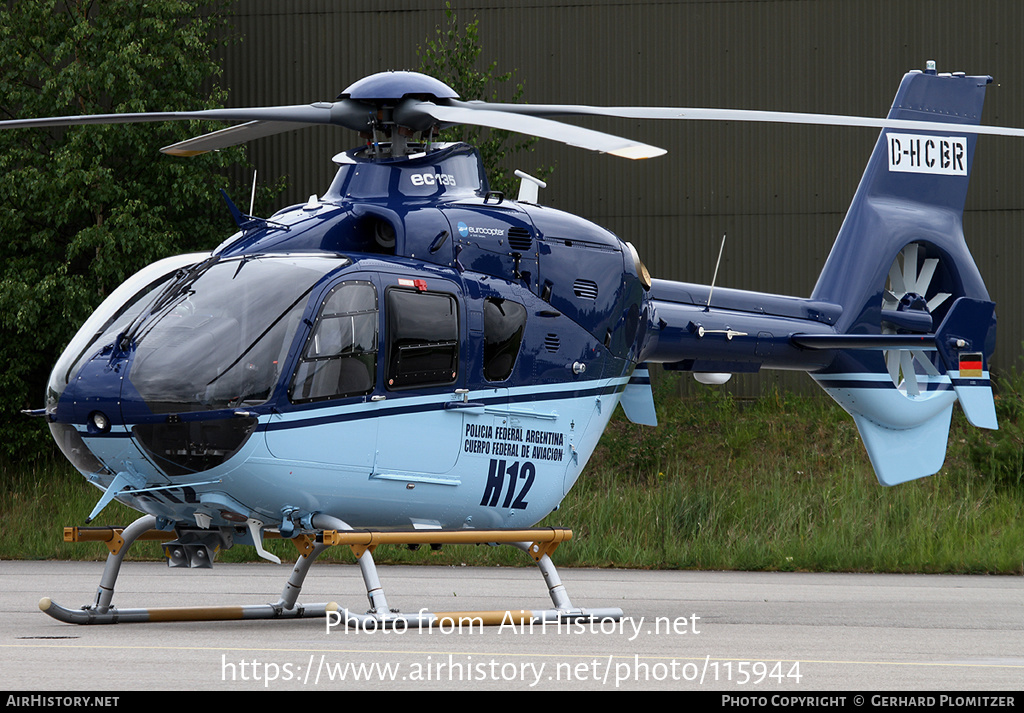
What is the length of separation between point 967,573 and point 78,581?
32.8 ft

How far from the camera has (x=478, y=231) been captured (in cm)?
993

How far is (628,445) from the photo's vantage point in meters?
21.0

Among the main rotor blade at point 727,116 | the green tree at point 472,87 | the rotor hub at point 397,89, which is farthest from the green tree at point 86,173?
the main rotor blade at point 727,116

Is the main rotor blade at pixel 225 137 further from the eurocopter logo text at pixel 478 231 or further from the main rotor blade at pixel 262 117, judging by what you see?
the eurocopter logo text at pixel 478 231

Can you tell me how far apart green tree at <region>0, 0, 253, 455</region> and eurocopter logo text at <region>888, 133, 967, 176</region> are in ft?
36.4

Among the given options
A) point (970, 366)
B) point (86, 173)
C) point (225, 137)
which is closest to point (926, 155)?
point (970, 366)

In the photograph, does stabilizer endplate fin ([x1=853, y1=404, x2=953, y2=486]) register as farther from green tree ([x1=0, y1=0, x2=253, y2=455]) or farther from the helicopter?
green tree ([x1=0, y1=0, x2=253, y2=455])

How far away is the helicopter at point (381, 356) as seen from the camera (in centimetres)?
852

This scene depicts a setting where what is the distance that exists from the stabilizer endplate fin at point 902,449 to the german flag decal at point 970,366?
18.1 inches

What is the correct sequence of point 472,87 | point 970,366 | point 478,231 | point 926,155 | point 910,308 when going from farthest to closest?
point 472,87 < point 926,155 < point 910,308 < point 970,366 < point 478,231

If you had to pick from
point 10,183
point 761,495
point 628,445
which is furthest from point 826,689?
point 10,183

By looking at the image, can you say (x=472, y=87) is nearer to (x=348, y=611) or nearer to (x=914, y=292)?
(x=914, y=292)

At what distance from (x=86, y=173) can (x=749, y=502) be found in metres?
11.1

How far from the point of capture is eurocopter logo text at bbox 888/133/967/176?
14.2 metres
